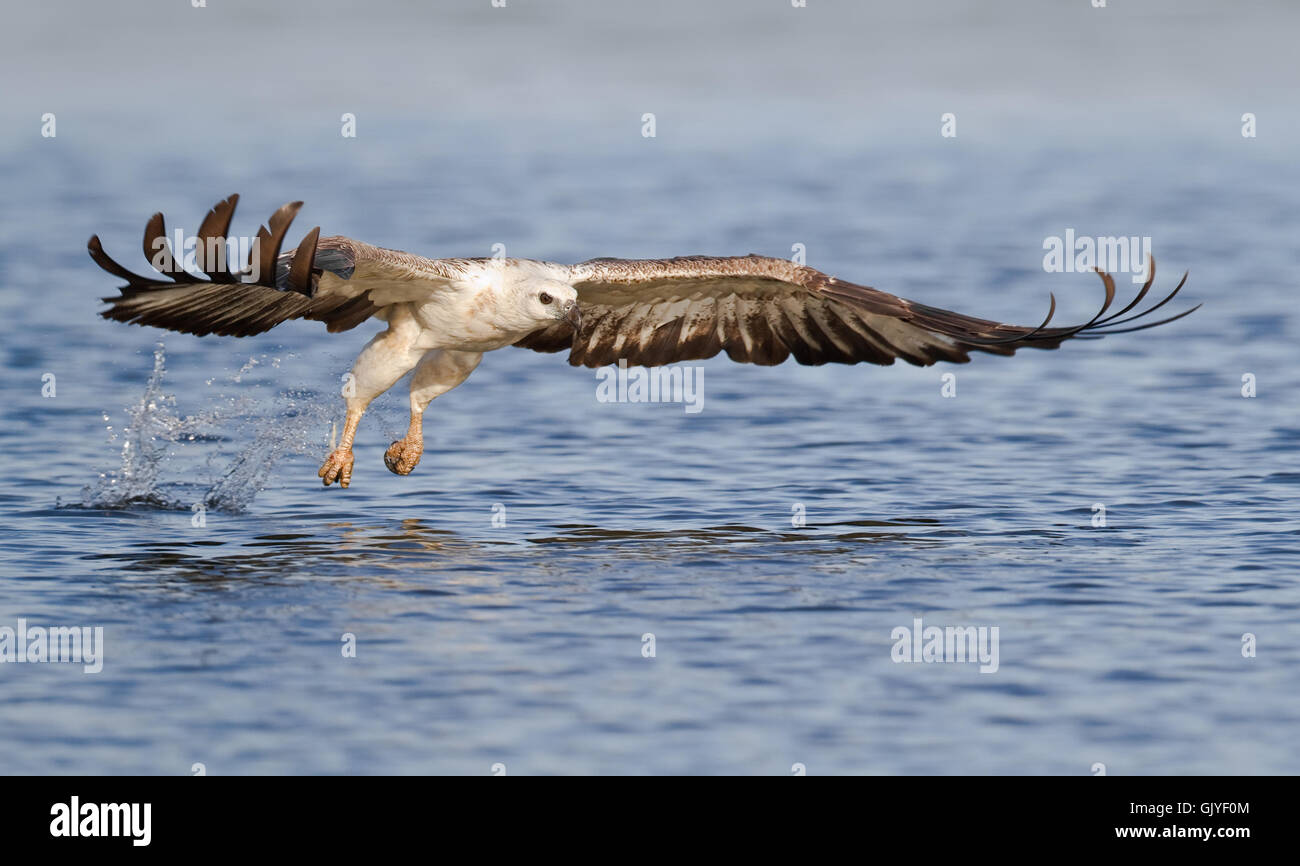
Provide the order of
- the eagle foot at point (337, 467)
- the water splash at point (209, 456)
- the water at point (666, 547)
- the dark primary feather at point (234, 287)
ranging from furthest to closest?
the water splash at point (209, 456), the eagle foot at point (337, 467), the dark primary feather at point (234, 287), the water at point (666, 547)

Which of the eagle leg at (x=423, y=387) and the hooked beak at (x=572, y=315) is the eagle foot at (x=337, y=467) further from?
the hooked beak at (x=572, y=315)

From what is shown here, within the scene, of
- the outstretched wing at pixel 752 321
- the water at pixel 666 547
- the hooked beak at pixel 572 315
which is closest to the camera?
the water at pixel 666 547

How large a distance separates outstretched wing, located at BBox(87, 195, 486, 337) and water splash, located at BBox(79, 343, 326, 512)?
5.92 feet

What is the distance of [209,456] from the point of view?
15.3 metres

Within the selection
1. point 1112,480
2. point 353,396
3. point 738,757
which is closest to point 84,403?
point 353,396

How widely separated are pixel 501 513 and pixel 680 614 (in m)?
3.06

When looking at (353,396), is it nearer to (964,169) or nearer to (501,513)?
(501,513)

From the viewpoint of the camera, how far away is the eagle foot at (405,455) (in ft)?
44.7

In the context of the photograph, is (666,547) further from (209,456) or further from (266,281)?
(209,456)

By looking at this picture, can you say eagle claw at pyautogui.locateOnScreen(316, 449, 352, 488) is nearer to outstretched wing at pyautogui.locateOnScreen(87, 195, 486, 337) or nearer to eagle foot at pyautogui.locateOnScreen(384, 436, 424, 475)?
eagle foot at pyautogui.locateOnScreen(384, 436, 424, 475)

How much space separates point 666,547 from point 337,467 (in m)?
2.29

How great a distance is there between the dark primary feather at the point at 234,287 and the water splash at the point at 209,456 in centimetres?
172

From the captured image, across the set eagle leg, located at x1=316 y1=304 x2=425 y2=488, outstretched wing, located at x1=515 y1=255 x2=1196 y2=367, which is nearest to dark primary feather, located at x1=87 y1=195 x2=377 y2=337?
eagle leg, located at x1=316 y1=304 x2=425 y2=488

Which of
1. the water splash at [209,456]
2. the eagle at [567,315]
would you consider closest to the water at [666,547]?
the water splash at [209,456]
